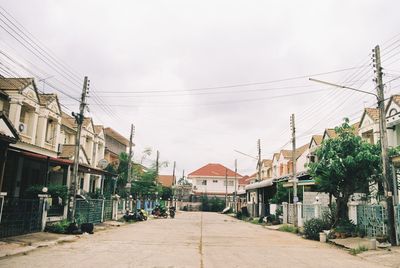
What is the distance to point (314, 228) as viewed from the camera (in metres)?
19.6

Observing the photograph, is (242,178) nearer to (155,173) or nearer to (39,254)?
(155,173)

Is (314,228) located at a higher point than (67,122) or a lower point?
lower

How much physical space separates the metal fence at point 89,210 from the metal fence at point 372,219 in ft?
47.9

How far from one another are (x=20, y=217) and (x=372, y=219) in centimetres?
1500

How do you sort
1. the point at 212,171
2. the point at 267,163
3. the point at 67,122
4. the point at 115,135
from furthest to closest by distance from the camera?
the point at 212,171 < the point at 267,163 < the point at 115,135 < the point at 67,122

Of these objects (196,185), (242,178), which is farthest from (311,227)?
(242,178)

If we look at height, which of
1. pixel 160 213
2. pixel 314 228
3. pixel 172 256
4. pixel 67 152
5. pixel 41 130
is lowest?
pixel 172 256

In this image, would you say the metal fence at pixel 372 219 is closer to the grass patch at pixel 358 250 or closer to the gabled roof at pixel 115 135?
the grass patch at pixel 358 250

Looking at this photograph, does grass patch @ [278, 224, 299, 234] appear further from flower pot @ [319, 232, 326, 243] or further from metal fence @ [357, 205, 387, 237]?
metal fence @ [357, 205, 387, 237]

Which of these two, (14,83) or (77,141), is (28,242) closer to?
(77,141)

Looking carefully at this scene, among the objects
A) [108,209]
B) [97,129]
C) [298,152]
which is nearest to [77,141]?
[108,209]

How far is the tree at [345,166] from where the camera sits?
1761cm

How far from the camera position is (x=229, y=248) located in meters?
14.6

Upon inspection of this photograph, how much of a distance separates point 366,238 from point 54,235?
13576mm
